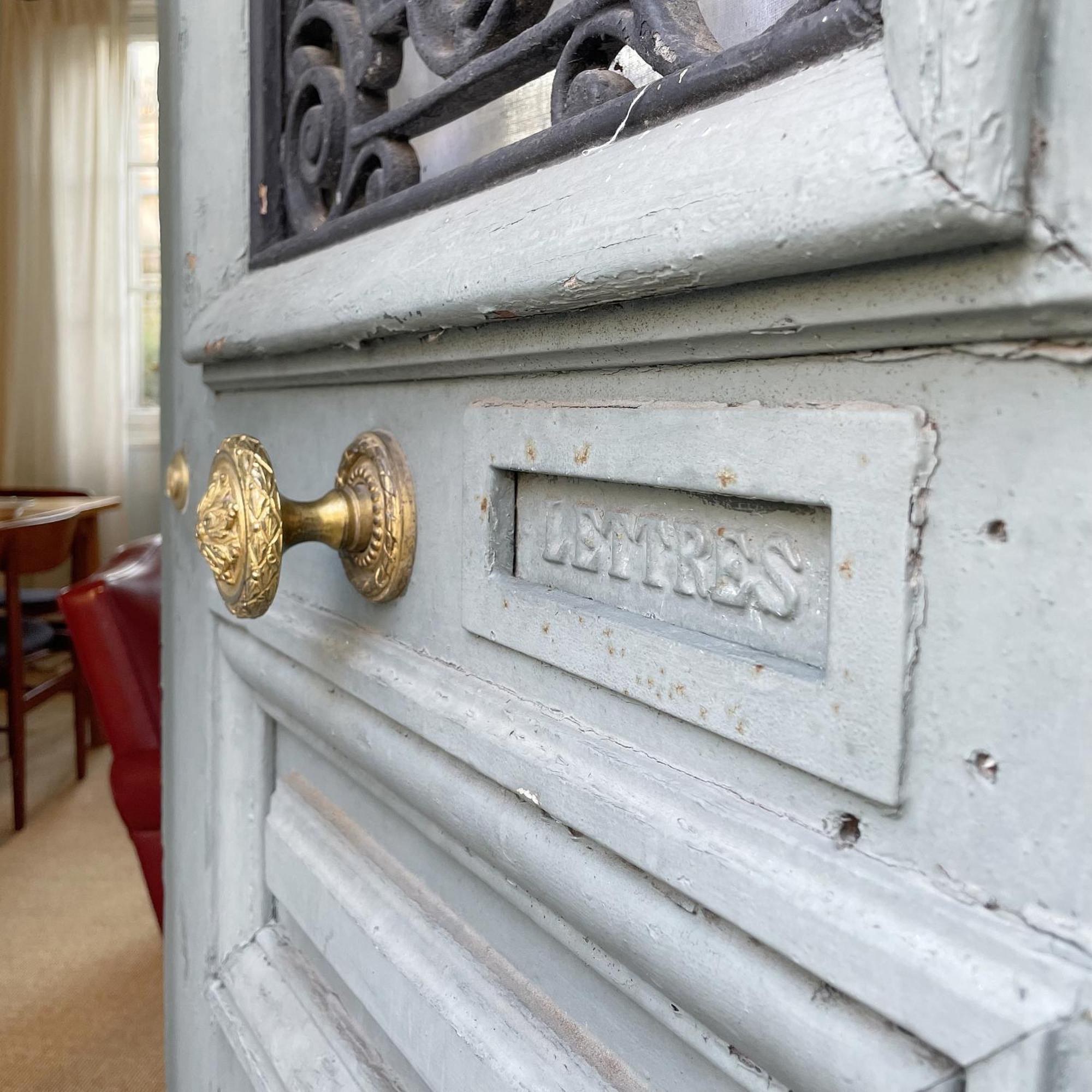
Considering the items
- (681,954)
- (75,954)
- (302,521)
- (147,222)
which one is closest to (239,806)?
(302,521)

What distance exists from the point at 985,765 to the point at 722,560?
8 cm

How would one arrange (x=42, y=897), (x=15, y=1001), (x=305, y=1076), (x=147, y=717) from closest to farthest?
(x=305, y=1076) < (x=147, y=717) < (x=15, y=1001) < (x=42, y=897)

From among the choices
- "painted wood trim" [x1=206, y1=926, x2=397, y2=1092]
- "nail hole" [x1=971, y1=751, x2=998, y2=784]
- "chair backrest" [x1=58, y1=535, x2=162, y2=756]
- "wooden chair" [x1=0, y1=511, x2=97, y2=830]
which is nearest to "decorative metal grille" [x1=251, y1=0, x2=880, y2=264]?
"nail hole" [x1=971, y1=751, x2=998, y2=784]

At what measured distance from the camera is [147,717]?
1.23m

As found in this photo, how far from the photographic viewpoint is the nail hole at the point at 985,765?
0.18m

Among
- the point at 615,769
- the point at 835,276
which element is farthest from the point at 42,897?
the point at 835,276

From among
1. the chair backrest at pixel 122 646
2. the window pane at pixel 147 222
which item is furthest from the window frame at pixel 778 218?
the window pane at pixel 147 222

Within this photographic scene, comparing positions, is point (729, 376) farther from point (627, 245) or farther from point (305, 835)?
point (305, 835)

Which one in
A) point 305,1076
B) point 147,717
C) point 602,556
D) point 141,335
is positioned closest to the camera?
point 602,556

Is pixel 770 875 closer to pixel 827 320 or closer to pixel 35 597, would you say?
pixel 827 320

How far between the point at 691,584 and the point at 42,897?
2.04m

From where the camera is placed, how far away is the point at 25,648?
7.57 ft

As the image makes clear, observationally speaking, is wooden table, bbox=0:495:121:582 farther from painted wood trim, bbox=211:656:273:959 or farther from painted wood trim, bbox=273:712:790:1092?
painted wood trim, bbox=273:712:790:1092

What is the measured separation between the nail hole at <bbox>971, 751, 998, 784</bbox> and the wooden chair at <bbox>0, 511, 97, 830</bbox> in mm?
2345
